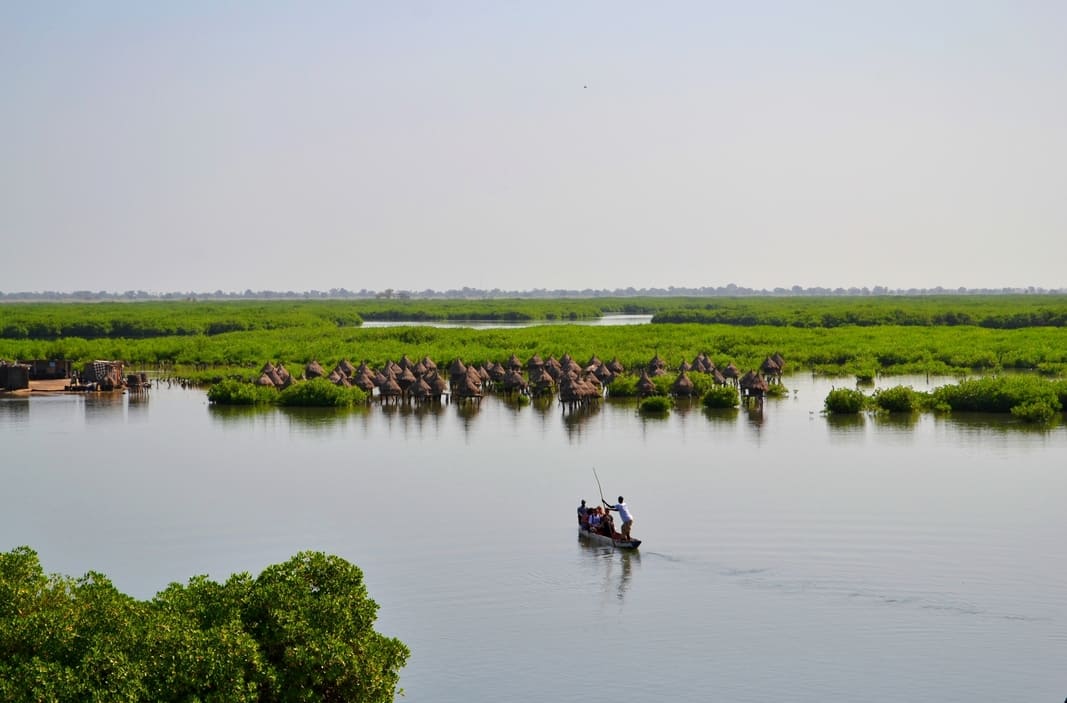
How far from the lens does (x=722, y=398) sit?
38.8 metres

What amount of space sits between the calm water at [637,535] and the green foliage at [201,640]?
2766 millimetres

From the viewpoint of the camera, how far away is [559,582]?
18.4 meters

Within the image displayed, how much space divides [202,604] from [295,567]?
0.90 meters

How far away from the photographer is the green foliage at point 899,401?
3616cm

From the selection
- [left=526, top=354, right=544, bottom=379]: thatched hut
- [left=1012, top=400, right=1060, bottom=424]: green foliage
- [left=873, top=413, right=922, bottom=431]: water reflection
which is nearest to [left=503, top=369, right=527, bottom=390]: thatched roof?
[left=526, top=354, right=544, bottom=379]: thatched hut

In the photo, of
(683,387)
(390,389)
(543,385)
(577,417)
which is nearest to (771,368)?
(683,387)

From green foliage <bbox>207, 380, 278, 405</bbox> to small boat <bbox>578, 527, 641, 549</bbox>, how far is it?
21367 millimetres

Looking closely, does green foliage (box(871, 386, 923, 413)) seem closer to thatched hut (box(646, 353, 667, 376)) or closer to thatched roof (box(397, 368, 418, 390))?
thatched hut (box(646, 353, 667, 376))

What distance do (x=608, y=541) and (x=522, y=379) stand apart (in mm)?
23762

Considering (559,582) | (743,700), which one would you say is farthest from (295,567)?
(559,582)

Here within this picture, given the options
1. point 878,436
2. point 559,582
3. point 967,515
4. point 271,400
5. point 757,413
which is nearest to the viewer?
point 559,582

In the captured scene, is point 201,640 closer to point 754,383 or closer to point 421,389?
point 421,389

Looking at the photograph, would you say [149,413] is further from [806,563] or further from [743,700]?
[743,700]

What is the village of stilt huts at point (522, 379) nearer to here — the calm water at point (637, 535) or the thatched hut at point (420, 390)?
the thatched hut at point (420, 390)
